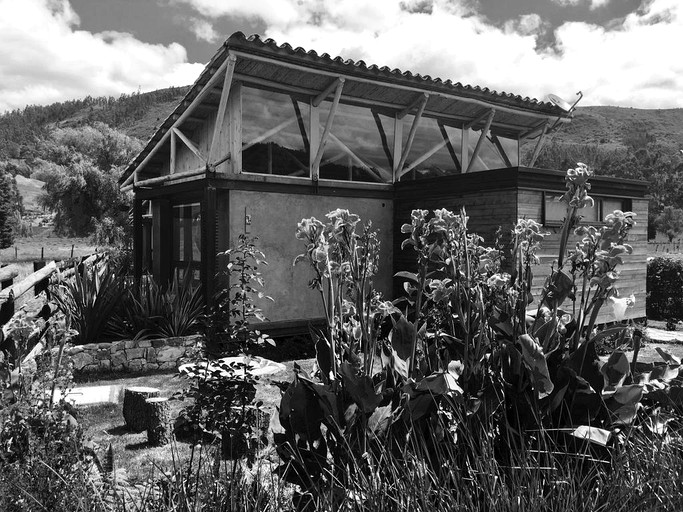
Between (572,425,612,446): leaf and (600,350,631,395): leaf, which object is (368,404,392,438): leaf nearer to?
(572,425,612,446): leaf

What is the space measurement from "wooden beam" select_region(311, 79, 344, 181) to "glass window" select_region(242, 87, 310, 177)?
9.6 inches

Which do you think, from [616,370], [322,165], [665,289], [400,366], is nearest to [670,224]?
[665,289]

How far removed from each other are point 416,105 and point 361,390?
9.30 m

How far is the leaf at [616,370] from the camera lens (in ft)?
8.08

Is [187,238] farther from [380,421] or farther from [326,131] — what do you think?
[380,421]

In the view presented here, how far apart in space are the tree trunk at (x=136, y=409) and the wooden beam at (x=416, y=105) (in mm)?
7279

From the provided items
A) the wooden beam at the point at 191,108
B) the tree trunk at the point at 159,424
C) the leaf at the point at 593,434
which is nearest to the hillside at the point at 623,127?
the wooden beam at the point at 191,108

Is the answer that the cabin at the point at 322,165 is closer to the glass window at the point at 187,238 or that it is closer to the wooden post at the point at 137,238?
the glass window at the point at 187,238

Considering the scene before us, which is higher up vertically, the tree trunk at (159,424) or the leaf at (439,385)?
the leaf at (439,385)

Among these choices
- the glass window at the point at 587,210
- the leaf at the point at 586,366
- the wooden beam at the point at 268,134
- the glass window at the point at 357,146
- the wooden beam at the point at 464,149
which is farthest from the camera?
the wooden beam at the point at 464,149

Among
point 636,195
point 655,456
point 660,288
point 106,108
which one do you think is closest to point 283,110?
point 636,195

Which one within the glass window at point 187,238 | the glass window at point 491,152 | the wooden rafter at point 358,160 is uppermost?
the glass window at point 491,152

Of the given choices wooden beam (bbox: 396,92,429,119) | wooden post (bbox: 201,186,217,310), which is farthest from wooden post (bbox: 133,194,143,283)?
wooden beam (bbox: 396,92,429,119)

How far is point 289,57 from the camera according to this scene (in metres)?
8.46
